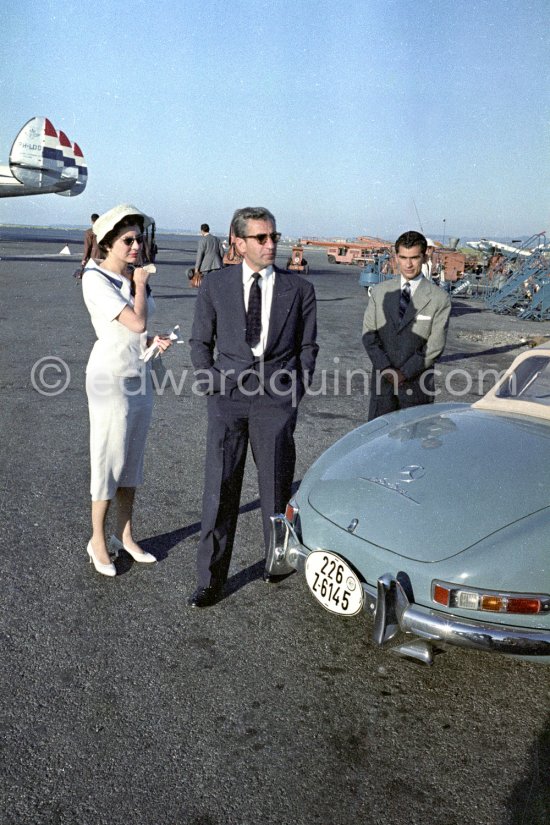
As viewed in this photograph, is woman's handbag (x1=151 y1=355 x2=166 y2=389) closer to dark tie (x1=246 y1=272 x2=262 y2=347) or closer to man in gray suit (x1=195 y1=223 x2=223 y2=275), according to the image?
dark tie (x1=246 y1=272 x2=262 y2=347)

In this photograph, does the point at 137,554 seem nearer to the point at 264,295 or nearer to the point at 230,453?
the point at 230,453

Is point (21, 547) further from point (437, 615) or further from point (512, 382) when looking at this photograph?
point (512, 382)

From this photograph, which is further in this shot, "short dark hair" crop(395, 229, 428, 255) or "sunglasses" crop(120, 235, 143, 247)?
"short dark hair" crop(395, 229, 428, 255)

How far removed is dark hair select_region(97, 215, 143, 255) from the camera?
349cm

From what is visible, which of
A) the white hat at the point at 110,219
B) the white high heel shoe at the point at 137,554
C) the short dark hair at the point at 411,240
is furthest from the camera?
the short dark hair at the point at 411,240

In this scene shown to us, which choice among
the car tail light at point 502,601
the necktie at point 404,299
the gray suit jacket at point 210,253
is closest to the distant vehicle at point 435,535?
the car tail light at point 502,601

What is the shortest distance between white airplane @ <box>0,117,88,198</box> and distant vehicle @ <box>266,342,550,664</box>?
49304 millimetres

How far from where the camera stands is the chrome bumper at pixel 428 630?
2.66m

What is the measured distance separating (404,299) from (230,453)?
1.90 metres

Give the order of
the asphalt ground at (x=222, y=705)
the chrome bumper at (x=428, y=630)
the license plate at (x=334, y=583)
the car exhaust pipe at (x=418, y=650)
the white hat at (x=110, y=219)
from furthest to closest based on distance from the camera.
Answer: the white hat at (x=110, y=219) → the license plate at (x=334, y=583) → the car exhaust pipe at (x=418, y=650) → the chrome bumper at (x=428, y=630) → the asphalt ground at (x=222, y=705)

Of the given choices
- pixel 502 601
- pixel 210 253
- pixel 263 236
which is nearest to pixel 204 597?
pixel 502 601

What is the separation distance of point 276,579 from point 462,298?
2355 cm

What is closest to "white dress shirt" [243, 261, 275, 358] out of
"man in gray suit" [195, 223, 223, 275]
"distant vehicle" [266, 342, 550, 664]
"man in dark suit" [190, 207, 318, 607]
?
→ "man in dark suit" [190, 207, 318, 607]

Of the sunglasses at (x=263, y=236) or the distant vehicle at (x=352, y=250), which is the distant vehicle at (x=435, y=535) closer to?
the sunglasses at (x=263, y=236)
